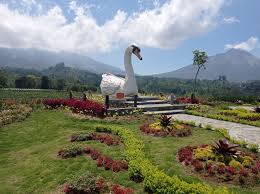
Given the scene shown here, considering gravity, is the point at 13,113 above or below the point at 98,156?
above

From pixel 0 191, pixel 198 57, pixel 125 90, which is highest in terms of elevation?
pixel 198 57

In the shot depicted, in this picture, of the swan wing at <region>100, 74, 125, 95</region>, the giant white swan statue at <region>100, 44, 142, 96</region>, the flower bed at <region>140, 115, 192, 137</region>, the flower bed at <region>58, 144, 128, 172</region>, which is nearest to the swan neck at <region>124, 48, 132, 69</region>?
the giant white swan statue at <region>100, 44, 142, 96</region>

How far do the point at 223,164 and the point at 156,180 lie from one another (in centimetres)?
272

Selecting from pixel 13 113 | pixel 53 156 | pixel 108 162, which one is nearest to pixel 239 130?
pixel 108 162

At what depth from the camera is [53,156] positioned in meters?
12.8

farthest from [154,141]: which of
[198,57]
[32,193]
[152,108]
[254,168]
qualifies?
[198,57]

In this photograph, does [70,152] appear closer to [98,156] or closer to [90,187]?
[98,156]

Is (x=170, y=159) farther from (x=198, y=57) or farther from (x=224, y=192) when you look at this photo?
(x=198, y=57)

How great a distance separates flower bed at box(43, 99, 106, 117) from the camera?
803 inches

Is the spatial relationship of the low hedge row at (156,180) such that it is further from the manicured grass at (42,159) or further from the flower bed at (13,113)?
the flower bed at (13,113)

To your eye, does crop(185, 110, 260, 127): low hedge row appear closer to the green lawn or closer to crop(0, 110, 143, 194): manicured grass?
the green lawn

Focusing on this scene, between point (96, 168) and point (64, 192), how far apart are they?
67.8 inches

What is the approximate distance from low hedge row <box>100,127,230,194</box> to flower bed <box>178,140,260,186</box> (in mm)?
1136

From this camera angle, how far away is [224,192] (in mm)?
7414
